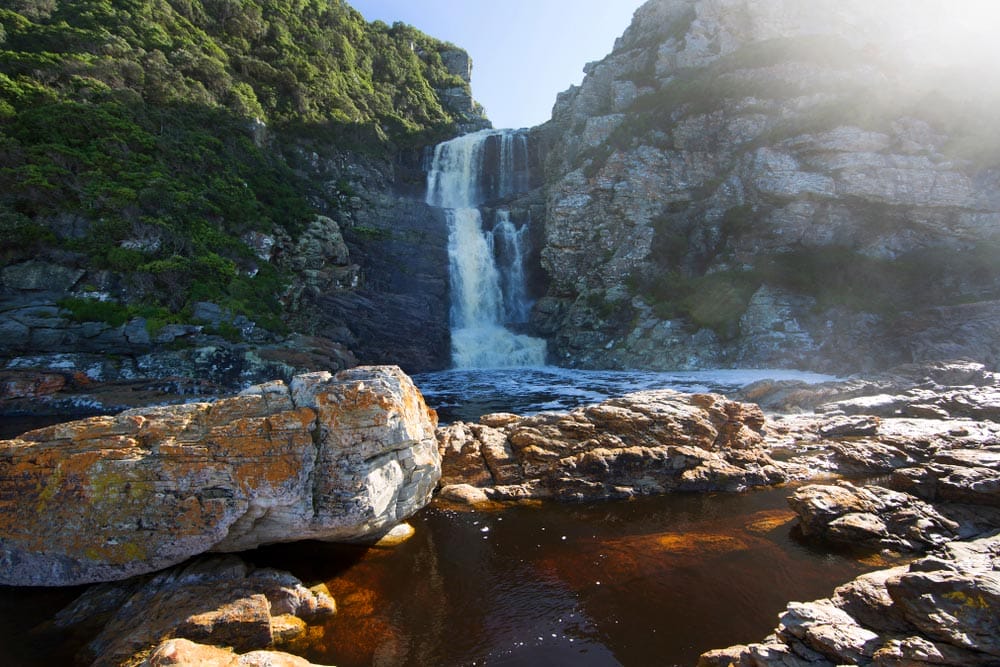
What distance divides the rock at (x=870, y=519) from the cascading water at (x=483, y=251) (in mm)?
25421

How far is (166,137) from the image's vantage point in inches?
1140

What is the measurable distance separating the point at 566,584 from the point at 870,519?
510 centimetres

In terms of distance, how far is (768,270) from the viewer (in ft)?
101

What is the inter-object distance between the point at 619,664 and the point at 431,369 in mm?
27390

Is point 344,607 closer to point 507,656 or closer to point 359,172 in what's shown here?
point 507,656

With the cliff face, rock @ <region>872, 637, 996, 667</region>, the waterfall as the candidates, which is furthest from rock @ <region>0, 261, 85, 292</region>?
rock @ <region>872, 637, 996, 667</region>

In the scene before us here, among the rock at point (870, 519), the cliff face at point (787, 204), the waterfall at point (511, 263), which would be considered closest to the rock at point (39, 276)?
the waterfall at point (511, 263)

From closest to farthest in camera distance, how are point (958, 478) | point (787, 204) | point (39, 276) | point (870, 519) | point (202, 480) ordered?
point (202, 480), point (870, 519), point (958, 478), point (39, 276), point (787, 204)

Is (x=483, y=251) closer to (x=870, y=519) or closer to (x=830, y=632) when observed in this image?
(x=870, y=519)

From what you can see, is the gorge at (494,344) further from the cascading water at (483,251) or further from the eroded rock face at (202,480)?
the cascading water at (483,251)

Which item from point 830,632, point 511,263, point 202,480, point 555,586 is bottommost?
point 555,586

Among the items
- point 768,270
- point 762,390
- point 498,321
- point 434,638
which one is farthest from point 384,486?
point 768,270

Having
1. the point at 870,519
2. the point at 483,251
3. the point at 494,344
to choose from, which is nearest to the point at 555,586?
the point at 870,519

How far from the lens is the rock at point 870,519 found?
23.0 feet
